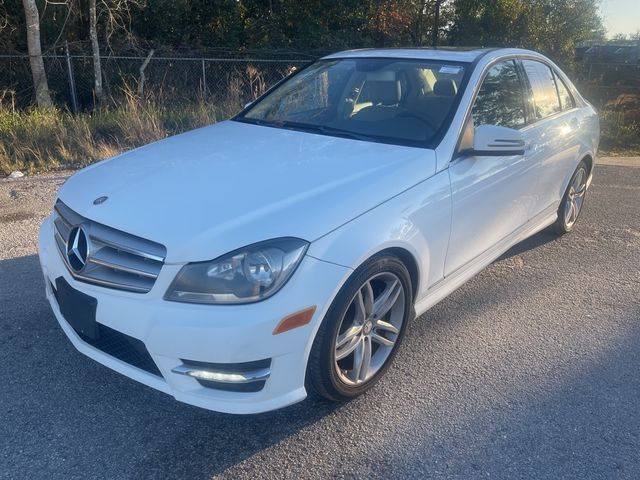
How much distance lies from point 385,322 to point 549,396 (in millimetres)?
946

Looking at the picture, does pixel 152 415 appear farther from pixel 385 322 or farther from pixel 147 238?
pixel 385 322

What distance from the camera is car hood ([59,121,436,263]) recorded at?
2.56 meters

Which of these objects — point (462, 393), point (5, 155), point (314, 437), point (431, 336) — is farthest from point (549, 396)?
point (5, 155)

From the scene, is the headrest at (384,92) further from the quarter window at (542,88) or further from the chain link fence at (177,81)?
the chain link fence at (177,81)

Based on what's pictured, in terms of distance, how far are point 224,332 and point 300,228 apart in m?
0.54

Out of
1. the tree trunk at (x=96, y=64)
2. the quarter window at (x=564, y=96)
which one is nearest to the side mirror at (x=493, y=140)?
the quarter window at (x=564, y=96)

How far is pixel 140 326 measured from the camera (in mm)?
2480

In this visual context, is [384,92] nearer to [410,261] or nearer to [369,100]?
[369,100]

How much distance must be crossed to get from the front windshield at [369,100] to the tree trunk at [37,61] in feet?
26.9

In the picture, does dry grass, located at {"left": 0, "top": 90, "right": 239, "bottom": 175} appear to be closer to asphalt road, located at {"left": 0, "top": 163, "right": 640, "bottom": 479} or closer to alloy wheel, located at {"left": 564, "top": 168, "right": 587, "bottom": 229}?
asphalt road, located at {"left": 0, "top": 163, "right": 640, "bottom": 479}

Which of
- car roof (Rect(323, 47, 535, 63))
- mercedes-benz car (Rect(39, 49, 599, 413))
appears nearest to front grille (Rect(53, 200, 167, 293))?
mercedes-benz car (Rect(39, 49, 599, 413))

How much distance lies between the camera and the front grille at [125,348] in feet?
8.50

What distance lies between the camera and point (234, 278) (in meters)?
2.46

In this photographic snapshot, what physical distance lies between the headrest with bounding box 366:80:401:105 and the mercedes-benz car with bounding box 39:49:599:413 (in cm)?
1
